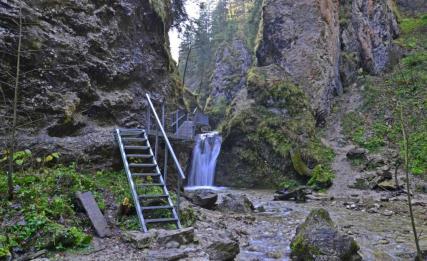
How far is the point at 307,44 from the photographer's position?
28.5m

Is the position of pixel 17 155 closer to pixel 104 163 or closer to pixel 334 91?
pixel 104 163

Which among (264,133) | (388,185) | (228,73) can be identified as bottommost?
(388,185)

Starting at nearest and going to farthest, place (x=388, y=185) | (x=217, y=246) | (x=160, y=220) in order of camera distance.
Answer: (x=217, y=246) → (x=160, y=220) → (x=388, y=185)

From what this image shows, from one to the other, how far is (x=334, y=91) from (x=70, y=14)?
23.9 meters

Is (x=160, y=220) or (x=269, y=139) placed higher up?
(x=269, y=139)

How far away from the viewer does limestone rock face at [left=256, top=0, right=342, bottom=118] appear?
90.7 feet

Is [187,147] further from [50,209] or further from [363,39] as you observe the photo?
[363,39]

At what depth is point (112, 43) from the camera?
37.3 ft

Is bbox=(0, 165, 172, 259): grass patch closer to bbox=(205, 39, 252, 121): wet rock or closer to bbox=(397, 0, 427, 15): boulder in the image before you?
bbox=(205, 39, 252, 121): wet rock

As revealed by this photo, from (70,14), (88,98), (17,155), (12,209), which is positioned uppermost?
(70,14)

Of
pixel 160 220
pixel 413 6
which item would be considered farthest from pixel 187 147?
pixel 413 6

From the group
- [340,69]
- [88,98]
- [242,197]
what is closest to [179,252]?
[88,98]

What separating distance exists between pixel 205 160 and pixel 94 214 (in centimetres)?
1799

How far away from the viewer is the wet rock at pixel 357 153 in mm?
20156
